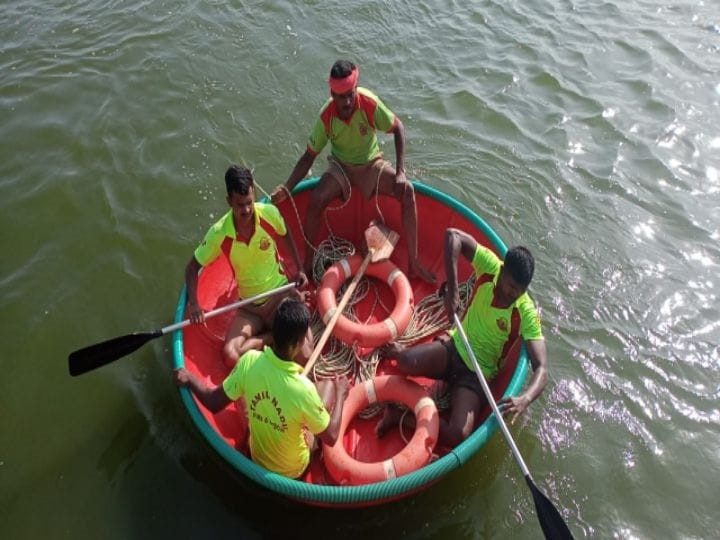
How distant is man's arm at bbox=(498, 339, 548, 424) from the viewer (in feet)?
12.0

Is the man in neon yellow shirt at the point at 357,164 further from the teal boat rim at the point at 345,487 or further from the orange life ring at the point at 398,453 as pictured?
the teal boat rim at the point at 345,487

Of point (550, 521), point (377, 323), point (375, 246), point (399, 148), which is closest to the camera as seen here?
point (550, 521)

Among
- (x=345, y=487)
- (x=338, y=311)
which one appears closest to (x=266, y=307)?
(x=338, y=311)

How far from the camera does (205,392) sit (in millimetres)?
3652

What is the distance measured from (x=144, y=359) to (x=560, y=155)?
209 inches

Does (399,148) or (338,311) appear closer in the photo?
(338,311)

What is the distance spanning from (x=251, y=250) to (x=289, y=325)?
1488mm

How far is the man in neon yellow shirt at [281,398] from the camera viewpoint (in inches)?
121

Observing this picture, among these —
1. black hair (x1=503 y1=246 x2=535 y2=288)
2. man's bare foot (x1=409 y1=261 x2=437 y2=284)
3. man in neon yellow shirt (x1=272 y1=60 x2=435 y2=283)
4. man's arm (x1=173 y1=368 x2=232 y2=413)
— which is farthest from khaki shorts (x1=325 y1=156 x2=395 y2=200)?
man's arm (x1=173 y1=368 x2=232 y2=413)

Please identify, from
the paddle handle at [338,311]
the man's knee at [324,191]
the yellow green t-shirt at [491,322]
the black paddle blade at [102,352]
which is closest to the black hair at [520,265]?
the yellow green t-shirt at [491,322]

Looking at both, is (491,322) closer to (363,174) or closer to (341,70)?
(363,174)

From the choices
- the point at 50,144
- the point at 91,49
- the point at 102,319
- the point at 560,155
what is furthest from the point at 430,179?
the point at 91,49

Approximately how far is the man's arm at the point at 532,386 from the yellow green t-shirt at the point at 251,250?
2.00m

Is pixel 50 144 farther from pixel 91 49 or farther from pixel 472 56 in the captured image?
pixel 472 56
